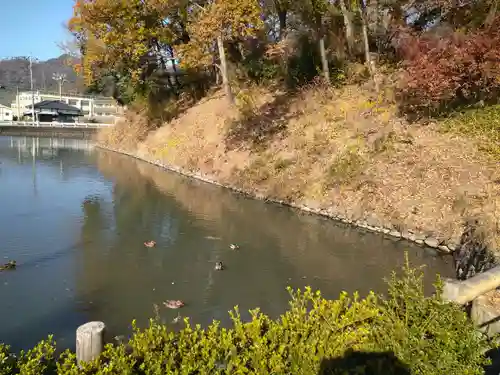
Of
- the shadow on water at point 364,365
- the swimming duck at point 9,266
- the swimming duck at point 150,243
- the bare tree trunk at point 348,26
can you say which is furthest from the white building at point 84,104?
the shadow on water at point 364,365

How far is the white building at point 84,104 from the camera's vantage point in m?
62.8

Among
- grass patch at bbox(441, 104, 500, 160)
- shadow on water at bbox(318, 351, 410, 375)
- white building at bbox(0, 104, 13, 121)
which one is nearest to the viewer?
shadow on water at bbox(318, 351, 410, 375)

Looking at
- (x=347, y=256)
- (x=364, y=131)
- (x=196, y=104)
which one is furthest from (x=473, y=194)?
(x=196, y=104)

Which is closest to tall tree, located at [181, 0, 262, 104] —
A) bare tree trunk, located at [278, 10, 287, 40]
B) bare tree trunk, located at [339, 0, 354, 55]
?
bare tree trunk, located at [339, 0, 354, 55]

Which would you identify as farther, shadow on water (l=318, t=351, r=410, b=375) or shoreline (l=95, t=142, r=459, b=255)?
shoreline (l=95, t=142, r=459, b=255)

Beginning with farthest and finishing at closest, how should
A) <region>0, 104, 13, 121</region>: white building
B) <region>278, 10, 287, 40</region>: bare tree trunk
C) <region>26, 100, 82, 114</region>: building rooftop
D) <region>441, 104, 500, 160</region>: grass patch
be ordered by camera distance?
<region>0, 104, 13, 121</region>: white building, <region>26, 100, 82, 114</region>: building rooftop, <region>278, 10, 287, 40</region>: bare tree trunk, <region>441, 104, 500, 160</region>: grass patch

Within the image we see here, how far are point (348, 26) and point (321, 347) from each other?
2239 centimetres

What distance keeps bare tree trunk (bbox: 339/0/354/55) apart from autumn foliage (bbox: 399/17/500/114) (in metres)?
5.99

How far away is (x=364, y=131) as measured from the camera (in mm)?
17484

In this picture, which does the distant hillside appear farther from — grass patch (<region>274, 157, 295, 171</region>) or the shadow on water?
the shadow on water

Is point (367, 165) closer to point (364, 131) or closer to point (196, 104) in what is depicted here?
point (364, 131)

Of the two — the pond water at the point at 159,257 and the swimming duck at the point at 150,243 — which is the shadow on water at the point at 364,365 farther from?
the swimming duck at the point at 150,243

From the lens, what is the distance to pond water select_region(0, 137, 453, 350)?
300 inches

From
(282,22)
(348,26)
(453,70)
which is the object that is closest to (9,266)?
(453,70)
